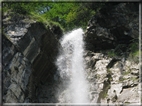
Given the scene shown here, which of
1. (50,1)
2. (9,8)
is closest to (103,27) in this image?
(9,8)

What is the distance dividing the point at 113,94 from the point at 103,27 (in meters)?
4.71

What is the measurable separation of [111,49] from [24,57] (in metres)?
6.12

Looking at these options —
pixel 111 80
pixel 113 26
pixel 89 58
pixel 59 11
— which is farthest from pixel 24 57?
pixel 59 11

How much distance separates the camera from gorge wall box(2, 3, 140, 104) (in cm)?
1173

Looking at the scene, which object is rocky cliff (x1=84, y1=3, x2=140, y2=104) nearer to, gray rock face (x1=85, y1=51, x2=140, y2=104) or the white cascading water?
gray rock face (x1=85, y1=51, x2=140, y2=104)

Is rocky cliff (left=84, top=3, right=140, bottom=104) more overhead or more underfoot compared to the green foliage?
more underfoot

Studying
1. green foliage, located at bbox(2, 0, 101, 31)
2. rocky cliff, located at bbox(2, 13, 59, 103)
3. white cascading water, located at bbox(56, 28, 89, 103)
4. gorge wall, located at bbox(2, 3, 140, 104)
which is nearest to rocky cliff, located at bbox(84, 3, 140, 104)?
gorge wall, located at bbox(2, 3, 140, 104)

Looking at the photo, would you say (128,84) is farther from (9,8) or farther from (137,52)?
(9,8)

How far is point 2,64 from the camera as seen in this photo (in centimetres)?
1070

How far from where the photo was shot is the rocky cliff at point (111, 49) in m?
13.8

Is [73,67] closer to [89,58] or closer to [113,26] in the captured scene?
[89,58]

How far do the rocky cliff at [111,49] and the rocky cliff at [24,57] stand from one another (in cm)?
247

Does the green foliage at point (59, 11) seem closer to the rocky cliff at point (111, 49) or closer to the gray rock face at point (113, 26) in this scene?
the gray rock face at point (113, 26)

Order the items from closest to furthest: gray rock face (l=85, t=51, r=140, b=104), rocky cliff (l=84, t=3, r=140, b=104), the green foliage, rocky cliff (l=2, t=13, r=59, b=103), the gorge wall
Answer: rocky cliff (l=2, t=13, r=59, b=103) → the gorge wall → gray rock face (l=85, t=51, r=140, b=104) → rocky cliff (l=84, t=3, r=140, b=104) → the green foliage
